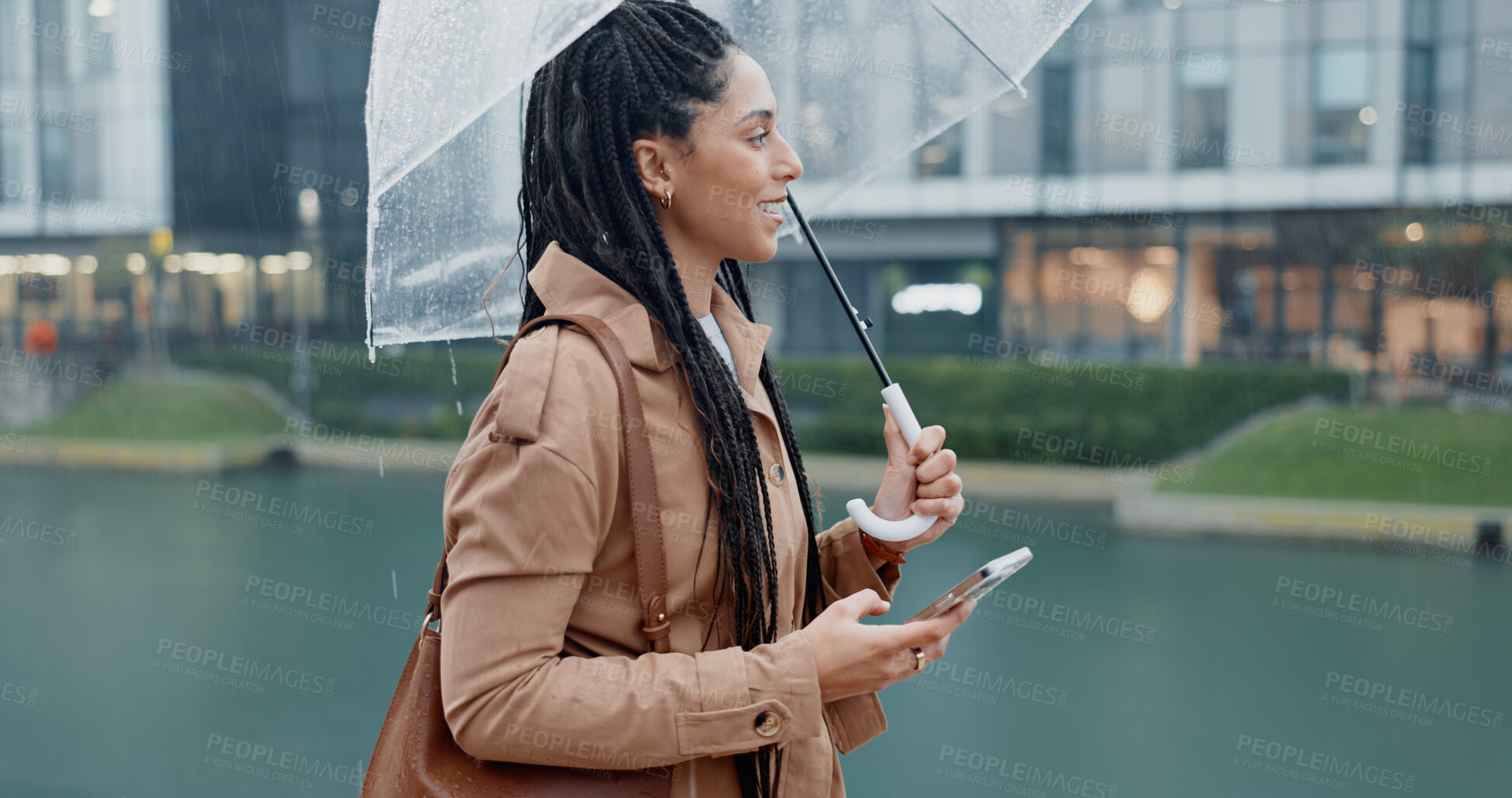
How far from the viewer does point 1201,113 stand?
73.9ft

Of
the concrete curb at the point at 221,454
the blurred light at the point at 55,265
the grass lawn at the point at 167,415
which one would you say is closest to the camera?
the concrete curb at the point at 221,454

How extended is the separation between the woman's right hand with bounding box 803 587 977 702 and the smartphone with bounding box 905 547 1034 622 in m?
0.02

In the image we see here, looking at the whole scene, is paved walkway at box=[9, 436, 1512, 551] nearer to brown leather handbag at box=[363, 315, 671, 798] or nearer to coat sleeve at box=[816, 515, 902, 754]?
coat sleeve at box=[816, 515, 902, 754]

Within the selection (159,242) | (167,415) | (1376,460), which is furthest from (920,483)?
(159,242)

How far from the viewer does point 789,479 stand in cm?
181

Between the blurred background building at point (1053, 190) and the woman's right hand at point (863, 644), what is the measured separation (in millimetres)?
16558

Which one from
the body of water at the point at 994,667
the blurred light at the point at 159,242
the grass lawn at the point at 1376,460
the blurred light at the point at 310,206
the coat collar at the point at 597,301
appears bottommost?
the body of water at the point at 994,667

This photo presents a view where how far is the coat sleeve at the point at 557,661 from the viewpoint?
4.53ft

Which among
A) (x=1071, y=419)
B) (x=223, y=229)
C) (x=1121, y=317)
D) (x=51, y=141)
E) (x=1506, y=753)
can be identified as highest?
(x=51, y=141)

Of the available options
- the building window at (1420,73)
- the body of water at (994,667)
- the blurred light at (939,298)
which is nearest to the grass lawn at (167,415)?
the body of water at (994,667)

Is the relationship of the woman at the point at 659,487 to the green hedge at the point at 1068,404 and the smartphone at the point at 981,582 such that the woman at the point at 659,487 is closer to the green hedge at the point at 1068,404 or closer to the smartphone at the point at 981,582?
the smartphone at the point at 981,582

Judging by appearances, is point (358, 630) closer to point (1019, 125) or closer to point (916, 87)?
point (916, 87)

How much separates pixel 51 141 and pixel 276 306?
8.01 meters

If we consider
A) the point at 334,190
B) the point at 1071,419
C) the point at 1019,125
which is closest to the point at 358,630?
the point at 1071,419
